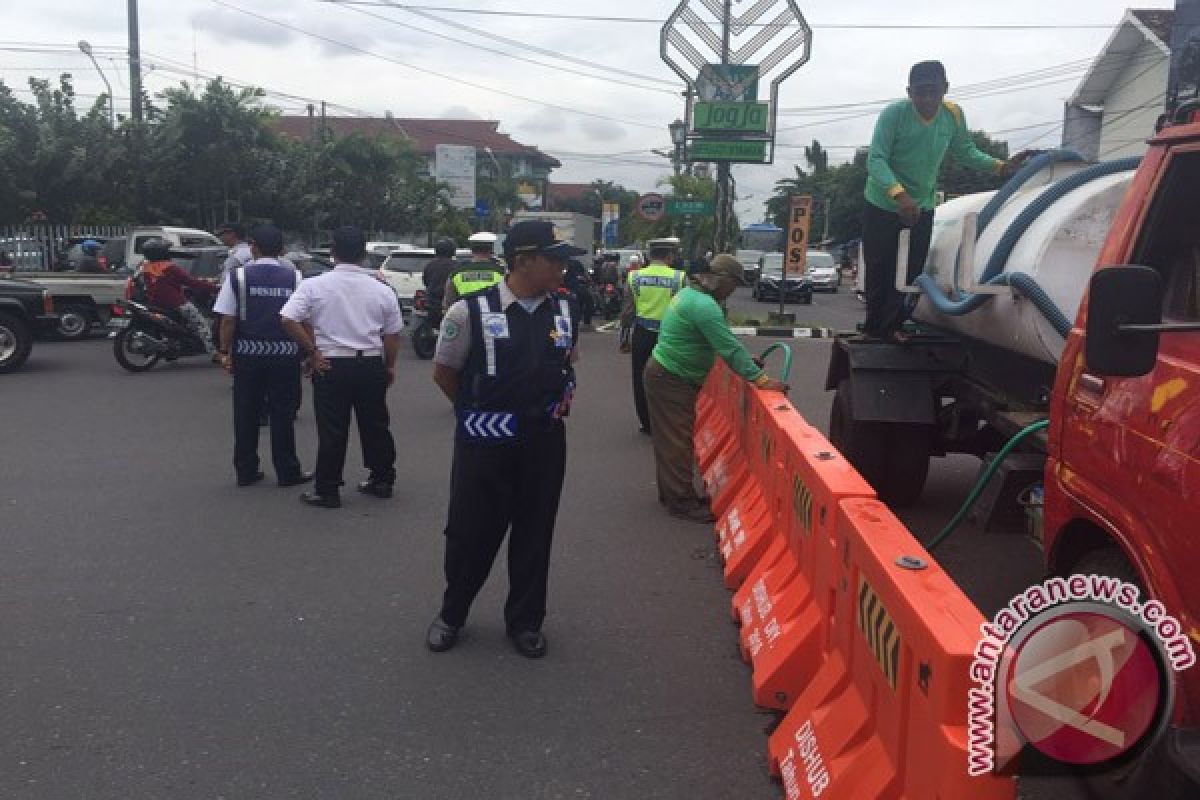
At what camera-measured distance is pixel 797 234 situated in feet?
68.1

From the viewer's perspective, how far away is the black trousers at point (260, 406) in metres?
7.10

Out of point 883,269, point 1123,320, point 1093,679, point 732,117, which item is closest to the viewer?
point 1093,679

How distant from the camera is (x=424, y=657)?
428 cm

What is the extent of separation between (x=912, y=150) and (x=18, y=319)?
11.6 m

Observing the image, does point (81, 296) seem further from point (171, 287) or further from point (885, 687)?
point (885, 687)

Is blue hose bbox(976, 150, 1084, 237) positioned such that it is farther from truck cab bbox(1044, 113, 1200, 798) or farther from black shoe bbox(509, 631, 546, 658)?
black shoe bbox(509, 631, 546, 658)

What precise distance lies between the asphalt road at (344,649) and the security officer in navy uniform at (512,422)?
0.29m

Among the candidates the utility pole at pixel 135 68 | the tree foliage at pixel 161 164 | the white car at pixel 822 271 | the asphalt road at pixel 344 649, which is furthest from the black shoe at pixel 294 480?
the white car at pixel 822 271

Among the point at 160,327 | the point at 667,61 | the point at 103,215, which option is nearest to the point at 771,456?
the point at 160,327

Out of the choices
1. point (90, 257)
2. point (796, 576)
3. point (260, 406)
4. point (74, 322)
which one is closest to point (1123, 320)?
point (796, 576)

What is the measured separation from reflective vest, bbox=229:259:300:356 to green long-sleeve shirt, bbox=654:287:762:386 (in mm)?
2610

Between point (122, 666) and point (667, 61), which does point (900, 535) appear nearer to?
point (122, 666)

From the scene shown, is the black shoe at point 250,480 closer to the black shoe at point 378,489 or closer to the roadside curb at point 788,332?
the black shoe at point 378,489

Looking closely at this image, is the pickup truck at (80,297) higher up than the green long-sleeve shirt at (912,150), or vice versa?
the green long-sleeve shirt at (912,150)
